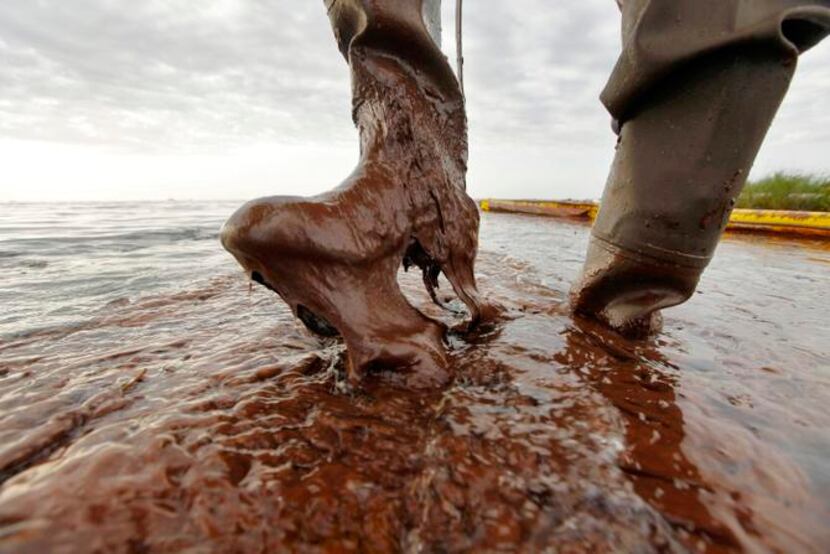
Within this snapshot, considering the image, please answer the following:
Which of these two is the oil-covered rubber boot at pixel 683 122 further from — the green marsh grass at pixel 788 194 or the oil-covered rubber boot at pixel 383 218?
the green marsh grass at pixel 788 194

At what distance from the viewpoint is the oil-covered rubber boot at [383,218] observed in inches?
45.6

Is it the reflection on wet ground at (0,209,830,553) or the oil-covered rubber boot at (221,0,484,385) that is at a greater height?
the oil-covered rubber boot at (221,0,484,385)

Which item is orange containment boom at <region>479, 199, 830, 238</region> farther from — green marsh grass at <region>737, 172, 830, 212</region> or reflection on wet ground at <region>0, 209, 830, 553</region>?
reflection on wet ground at <region>0, 209, 830, 553</region>

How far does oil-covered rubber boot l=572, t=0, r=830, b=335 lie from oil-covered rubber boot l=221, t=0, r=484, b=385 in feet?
2.01

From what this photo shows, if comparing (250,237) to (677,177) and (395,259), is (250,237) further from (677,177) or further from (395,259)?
(677,177)

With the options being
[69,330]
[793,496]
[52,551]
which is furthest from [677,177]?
[69,330]

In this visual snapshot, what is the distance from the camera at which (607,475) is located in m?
0.85

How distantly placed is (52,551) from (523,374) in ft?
3.71

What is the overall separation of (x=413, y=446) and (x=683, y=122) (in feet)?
4.60

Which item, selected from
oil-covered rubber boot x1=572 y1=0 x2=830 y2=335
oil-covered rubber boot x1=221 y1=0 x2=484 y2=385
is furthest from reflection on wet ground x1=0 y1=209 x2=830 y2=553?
oil-covered rubber boot x1=572 y1=0 x2=830 y2=335

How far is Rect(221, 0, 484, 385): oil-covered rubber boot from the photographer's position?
1157 mm

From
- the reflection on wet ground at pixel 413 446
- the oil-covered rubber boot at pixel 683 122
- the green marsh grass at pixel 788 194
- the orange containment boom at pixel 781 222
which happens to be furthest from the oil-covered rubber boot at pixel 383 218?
the green marsh grass at pixel 788 194

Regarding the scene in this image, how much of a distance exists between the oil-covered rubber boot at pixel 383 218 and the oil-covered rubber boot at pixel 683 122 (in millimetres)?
614

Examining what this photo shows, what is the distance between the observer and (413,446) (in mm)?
934
